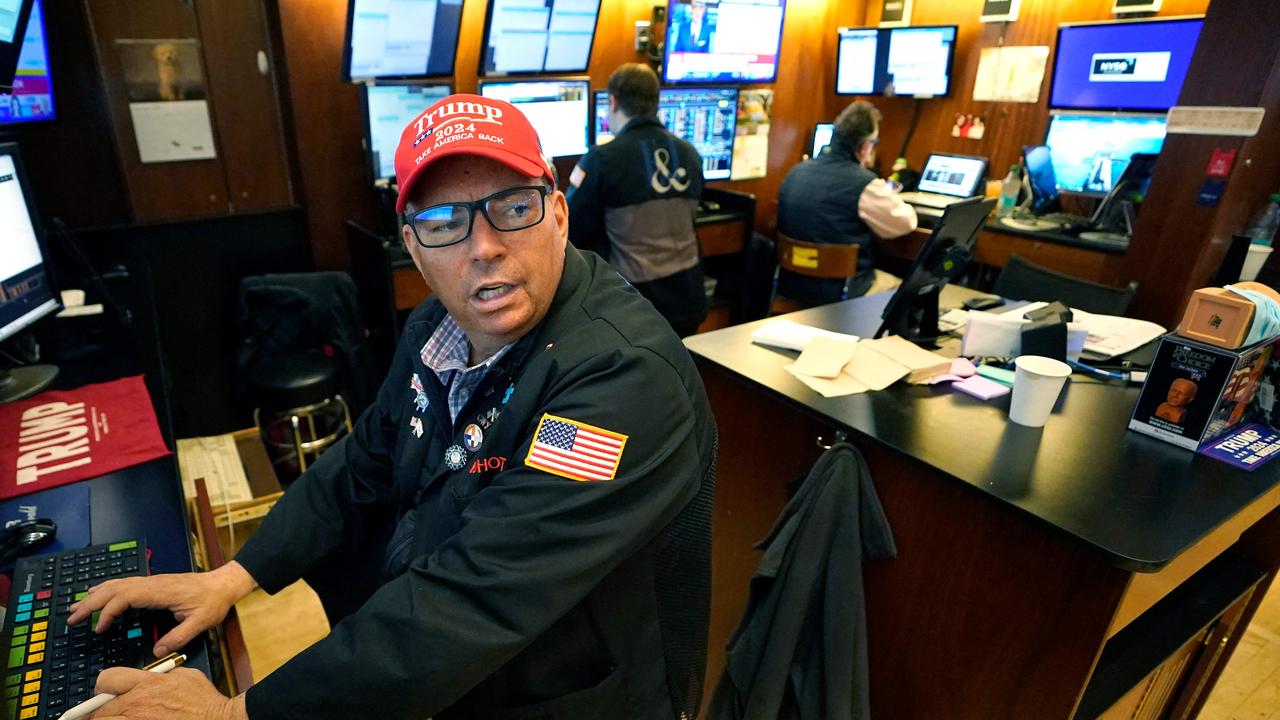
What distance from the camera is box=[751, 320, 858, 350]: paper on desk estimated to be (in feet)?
6.05

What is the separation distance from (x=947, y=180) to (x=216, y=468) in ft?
13.2

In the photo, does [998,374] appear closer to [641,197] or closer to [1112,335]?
[1112,335]

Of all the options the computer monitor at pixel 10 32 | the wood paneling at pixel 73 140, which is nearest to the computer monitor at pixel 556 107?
the wood paneling at pixel 73 140

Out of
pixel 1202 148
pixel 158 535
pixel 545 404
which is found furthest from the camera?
pixel 1202 148

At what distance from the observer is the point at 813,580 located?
4.63ft

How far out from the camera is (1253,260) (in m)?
2.48

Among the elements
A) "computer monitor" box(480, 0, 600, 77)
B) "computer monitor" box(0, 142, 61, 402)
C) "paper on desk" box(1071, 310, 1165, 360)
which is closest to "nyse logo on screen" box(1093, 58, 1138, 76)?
"paper on desk" box(1071, 310, 1165, 360)

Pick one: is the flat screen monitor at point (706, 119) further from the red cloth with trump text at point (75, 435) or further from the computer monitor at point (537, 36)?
the red cloth with trump text at point (75, 435)

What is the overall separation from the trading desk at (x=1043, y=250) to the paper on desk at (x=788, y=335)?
1.57 metres

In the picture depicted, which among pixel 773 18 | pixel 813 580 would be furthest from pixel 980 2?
pixel 813 580

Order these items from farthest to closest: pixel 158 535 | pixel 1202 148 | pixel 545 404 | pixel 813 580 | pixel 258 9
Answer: pixel 258 9
pixel 1202 148
pixel 813 580
pixel 158 535
pixel 545 404

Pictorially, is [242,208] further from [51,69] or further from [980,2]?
[980,2]

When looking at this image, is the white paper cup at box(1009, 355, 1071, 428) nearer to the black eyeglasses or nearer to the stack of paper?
the stack of paper

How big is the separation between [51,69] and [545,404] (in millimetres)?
2612
